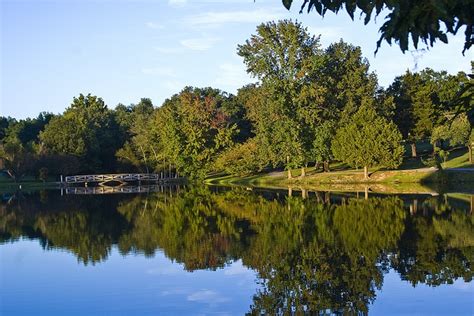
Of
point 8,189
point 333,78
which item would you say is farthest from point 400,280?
point 8,189

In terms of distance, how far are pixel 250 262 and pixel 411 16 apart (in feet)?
47.6

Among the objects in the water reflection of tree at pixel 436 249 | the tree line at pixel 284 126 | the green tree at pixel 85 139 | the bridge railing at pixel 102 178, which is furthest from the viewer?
the green tree at pixel 85 139

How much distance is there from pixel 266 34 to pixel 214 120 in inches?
866

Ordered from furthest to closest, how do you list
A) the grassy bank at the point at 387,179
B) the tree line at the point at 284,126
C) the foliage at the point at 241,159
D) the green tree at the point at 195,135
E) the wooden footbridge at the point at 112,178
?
1. the wooden footbridge at the point at 112,178
2. the green tree at the point at 195,135
3. the foliage at the point at 241,159
4. the tree line at the point at 284,126
5. the grassy bank at the point at 387,179

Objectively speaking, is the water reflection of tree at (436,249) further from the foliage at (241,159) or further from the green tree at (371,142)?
the foliage at (241,159)

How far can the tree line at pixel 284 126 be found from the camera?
5794cm

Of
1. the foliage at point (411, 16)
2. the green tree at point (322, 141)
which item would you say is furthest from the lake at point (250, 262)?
the green tree at point (322, 141)

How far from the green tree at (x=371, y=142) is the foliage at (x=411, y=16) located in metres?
50.3

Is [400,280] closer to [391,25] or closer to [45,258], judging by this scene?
[391,25]

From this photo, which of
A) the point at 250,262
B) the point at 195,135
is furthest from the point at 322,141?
the point at 250,262

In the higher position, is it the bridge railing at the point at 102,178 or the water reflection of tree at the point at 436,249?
the bridge railing at the point at 102,178

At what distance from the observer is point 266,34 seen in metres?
58.8

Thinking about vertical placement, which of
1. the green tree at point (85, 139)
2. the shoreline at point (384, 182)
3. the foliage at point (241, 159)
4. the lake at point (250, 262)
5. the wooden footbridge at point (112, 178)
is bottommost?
the lake at point (250, 262)

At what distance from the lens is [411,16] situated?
552 centimetres
